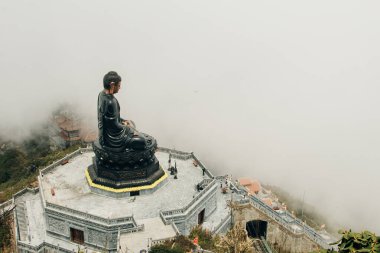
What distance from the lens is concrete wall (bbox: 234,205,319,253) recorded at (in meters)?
34.6

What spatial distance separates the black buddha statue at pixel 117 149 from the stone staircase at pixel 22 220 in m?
5.42

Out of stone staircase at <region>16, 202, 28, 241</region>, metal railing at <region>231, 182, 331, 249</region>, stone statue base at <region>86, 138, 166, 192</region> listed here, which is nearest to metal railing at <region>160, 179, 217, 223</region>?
stone statue base at <region>86, 138, 166, 192</region>

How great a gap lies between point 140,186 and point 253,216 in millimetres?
9288

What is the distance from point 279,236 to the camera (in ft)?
116

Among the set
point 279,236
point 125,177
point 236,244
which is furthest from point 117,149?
point 279,236

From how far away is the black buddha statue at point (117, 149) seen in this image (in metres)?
31.2

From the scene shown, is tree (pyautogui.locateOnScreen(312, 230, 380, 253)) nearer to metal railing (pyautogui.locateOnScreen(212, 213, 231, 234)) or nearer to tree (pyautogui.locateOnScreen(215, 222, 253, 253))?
tree (pyautogui.locateOnScreen(215, 222, 253, 253))

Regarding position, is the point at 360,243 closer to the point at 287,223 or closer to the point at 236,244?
the point at 236,244

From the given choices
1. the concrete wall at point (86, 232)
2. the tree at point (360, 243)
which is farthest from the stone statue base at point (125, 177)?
the tree at point (360, 243)

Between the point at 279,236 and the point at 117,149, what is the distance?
13.9 m

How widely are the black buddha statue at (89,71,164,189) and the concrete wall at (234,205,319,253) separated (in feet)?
25.3

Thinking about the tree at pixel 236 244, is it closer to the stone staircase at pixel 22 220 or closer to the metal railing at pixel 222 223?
the metal railing at pixel 222 223

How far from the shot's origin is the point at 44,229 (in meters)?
31.8

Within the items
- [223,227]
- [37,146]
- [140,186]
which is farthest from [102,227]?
[37,146]
